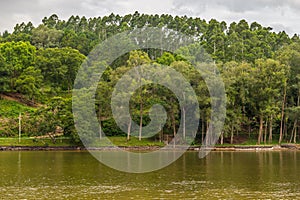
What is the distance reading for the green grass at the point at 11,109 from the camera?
8147 centimetres

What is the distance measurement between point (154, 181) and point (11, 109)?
54.5m

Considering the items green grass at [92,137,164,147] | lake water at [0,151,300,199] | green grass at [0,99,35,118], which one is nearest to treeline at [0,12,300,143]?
green grass at [92,137,164,147]

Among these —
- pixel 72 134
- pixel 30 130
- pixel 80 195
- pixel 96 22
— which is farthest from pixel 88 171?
pixel 96 22

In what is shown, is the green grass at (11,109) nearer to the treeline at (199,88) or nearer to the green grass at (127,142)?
the treeline at (199,88)

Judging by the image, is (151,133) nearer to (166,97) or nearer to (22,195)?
(166,97)

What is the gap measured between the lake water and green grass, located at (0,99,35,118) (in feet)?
111

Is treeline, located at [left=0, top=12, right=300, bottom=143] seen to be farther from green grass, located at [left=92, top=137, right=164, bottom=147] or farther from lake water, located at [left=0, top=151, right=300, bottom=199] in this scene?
lake water, located at [left=0, top=151, right=300, bottom=199]

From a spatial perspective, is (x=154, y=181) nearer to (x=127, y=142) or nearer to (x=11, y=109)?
(x=127, y=142)

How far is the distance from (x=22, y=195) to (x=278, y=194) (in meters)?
15.6

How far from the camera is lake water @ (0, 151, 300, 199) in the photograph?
97.4ft

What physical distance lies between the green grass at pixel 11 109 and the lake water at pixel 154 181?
3374 cm

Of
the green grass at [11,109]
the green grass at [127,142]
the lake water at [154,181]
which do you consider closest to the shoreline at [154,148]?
the green grass at [127,142]

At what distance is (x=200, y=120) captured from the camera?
7388 centimetres

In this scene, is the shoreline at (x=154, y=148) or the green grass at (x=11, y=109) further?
the green grass at (x=11, y=109)
